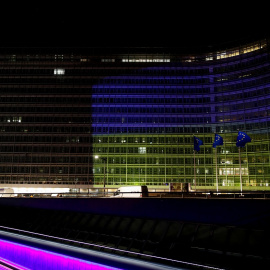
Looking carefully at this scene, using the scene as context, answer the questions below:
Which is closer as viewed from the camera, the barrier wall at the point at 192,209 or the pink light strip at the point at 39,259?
the pink light strip at the point at 39,259

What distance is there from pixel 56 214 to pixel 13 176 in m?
66.7

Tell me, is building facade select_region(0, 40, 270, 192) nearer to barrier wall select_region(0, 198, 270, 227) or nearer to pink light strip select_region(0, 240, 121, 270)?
barrier wall select_region(0, 198, 270, 227)

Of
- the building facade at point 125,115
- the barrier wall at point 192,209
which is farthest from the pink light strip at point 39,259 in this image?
the building facade at point 125,115

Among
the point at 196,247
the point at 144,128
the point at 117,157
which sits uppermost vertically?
the point at 144,128

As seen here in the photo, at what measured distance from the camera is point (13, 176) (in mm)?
92312

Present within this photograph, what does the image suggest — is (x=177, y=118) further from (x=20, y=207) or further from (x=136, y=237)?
(x=136, y=237)

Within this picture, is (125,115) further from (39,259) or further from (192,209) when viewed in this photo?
(39,259)

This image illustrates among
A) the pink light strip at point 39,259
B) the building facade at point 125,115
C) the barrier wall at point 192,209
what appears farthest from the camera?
the building facade at point 125,115

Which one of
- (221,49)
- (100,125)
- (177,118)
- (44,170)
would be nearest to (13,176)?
(44,170)

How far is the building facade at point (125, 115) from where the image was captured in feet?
293

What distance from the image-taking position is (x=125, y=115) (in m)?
92.5

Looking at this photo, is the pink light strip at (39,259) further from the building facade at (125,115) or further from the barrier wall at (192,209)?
the building facade at (125,115)

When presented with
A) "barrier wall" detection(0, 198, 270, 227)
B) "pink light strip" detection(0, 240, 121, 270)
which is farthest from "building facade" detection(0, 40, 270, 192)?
"pink light strip" detection(0, 240, 121, 270)

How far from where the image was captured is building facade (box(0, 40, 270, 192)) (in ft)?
293
